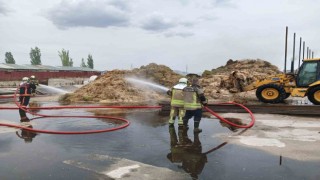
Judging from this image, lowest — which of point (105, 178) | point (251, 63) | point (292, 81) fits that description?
point (105, 178)

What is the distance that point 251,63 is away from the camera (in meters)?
33.1

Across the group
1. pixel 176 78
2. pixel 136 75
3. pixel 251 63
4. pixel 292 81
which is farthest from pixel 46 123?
pixel 251 63

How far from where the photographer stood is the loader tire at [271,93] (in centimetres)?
1545

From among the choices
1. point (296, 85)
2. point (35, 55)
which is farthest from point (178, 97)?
point (35, 55)

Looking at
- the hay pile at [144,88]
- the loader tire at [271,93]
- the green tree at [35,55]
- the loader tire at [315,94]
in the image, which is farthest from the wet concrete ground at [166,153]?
the green tree at [35,55]

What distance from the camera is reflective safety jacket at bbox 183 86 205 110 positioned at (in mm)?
8945

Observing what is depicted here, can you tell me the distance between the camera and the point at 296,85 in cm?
1476

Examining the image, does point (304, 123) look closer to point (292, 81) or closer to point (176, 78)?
point (292, 81)

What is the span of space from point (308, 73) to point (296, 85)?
779 millimetres

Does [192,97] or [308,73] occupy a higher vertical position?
[308,73]

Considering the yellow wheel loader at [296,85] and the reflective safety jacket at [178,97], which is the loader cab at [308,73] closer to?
the yellow wheel loader at [296,85]

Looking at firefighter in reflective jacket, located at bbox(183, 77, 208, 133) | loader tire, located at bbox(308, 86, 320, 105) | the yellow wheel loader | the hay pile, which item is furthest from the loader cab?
firefighter in reflective jacket, located at bbox(183, 77, 208, 133)

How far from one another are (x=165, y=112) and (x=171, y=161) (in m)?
6.99

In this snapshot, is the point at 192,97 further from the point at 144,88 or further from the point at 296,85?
the point at 144,88
